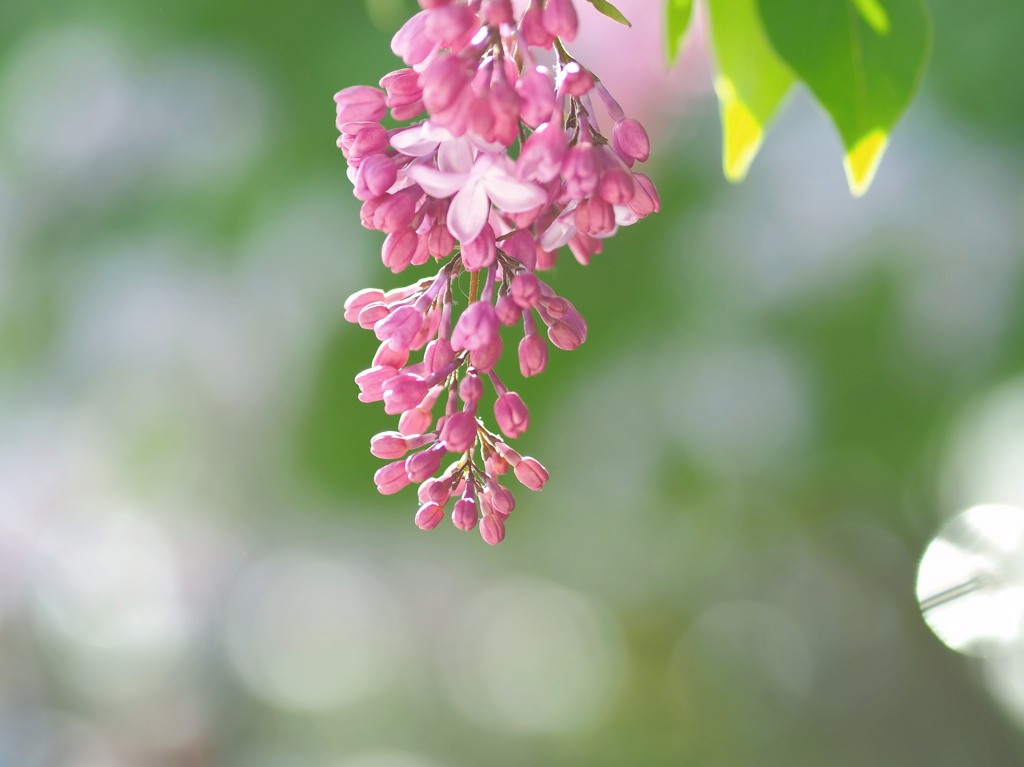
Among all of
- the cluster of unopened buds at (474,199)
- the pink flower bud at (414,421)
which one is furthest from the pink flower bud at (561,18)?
the pink flower bud at (414,421)

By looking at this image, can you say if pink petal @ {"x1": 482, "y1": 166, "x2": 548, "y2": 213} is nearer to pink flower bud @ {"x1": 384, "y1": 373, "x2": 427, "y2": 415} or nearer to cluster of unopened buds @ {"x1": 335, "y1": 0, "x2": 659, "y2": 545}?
cluster of unopened buds @ {"x1": 335, "y1": 0, "x2": 659, "y2": 545}

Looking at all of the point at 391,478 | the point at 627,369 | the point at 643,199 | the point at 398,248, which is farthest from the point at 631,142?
the point at 627,369

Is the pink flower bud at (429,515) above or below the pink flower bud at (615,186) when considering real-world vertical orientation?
below

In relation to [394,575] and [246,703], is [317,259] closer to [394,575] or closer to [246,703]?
[394,575]

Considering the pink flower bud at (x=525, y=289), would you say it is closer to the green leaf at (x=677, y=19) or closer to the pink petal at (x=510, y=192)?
the pink petal at (x=510, y=192)

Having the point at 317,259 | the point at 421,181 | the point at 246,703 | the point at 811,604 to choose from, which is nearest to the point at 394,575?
the point at 246,703

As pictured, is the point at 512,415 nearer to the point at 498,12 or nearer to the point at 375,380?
the point at 375,380
